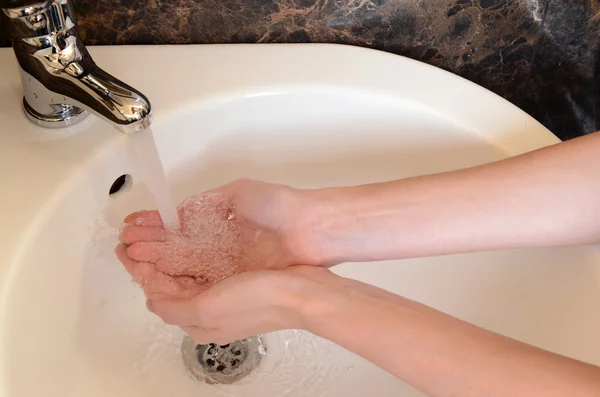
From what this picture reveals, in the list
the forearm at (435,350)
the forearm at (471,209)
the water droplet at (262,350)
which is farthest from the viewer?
the water droplet at (262,350)

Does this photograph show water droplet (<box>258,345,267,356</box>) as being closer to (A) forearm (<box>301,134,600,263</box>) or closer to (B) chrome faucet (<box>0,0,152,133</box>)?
(A) forearm (<box>301,134,600,263</box>)

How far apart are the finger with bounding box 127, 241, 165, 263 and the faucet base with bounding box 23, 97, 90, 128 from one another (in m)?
0.13

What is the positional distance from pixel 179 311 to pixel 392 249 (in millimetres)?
209

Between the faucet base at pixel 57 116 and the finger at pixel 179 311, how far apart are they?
0.62 feet

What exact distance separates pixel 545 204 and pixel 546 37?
30 centimetres

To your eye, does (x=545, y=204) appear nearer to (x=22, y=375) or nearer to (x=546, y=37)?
(x=546, y=37)

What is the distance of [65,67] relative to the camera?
0.47 metres

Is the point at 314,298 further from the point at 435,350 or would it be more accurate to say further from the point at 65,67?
the point at 65,67

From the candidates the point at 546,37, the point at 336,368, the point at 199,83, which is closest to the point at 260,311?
the point at 336,368

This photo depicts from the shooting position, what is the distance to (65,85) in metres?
0.48

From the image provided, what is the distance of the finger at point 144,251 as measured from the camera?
0.56 metres

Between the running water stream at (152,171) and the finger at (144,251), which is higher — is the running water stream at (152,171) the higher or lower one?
the higher one

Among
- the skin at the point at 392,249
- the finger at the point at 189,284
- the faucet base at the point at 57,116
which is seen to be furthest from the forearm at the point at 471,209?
the faucet base at the point at 57,116

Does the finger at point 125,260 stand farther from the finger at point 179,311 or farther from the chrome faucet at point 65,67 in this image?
the chrome faucet at point 65,67
